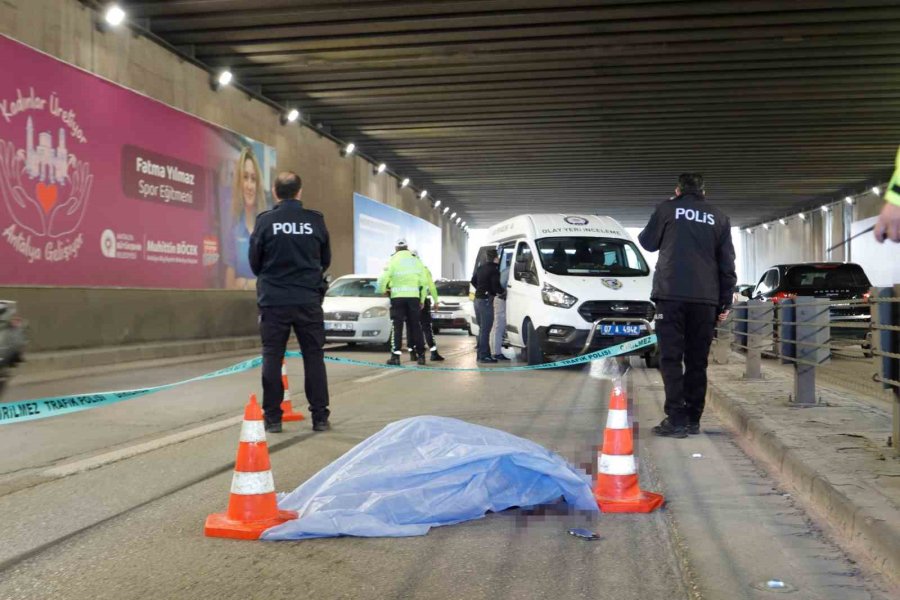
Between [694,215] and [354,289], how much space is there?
11127 millimetres

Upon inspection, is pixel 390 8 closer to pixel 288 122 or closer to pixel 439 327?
pixel 288 122

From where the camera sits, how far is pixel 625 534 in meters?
3.93

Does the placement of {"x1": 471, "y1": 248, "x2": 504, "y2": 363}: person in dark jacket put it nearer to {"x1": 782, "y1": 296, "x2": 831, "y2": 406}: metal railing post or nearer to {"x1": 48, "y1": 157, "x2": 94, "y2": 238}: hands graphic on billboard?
{"x1": 48, "y1": 157, "x2": 94, "y2": 238}: hands graphic on billboard

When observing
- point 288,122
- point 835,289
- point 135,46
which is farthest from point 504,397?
point 288,122

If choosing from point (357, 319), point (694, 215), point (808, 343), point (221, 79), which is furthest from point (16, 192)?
point (808, 343)

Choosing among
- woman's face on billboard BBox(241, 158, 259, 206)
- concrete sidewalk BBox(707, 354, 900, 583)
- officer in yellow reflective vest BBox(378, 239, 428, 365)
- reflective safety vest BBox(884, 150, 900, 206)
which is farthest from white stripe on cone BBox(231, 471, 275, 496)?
woman's face on billboard BBox(241, 158, 259, 206)

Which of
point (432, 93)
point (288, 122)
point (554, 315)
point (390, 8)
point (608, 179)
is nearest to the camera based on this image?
point (554, 315)

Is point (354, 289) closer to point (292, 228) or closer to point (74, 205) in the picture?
point (74, 205)

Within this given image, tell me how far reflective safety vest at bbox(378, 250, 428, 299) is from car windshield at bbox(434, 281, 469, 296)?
31.5ft

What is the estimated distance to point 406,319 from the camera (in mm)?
12906

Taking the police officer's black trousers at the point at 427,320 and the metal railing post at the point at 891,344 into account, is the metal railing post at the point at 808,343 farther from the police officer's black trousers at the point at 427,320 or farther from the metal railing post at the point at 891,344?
the police officer's black trousers at the point at 427,320

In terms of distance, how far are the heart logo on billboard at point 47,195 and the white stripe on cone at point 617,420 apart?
10066 millimetres

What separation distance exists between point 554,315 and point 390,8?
6040mm

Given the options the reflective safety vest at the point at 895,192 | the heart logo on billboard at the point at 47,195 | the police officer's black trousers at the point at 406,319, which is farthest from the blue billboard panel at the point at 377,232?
the reflective safety vest at the point at 895,192
